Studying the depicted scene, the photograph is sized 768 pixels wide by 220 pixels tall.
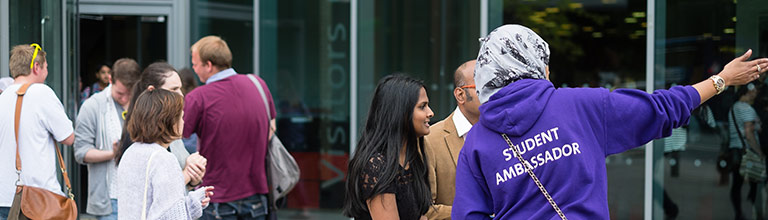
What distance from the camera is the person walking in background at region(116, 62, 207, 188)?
3961mm

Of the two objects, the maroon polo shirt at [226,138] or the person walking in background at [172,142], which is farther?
the maroon polo shirt at [226,138]

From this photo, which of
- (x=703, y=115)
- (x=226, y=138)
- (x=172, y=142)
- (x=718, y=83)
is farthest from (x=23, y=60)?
(x=703, y=115)

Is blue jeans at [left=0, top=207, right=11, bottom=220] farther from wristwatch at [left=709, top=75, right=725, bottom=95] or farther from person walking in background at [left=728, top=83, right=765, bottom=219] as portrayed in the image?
person walking in background at [left=728, top=83, right=765, bottom=219]

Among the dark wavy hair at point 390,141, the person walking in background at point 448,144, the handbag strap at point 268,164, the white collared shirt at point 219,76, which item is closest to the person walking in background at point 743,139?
the person walking in background at point 448,144

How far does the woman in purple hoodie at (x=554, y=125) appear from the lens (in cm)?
240

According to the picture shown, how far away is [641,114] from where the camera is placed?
2381 mm

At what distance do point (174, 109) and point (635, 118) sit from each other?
221 cm

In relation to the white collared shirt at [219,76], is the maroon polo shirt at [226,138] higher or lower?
lower

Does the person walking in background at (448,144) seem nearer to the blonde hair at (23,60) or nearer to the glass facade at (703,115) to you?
the blonde hair at (23,60)

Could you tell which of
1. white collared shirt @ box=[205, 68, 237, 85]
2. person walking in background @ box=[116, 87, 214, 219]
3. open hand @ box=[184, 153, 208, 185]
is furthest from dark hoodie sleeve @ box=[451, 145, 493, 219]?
white collared shirt @ box=[205, 68, 237, 85]

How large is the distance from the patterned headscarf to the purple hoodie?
42mm

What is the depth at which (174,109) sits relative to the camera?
3738 millimetres

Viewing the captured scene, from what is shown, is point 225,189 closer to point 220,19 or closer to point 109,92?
point 109,92

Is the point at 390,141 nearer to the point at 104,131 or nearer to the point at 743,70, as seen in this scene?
the point at 743,70
